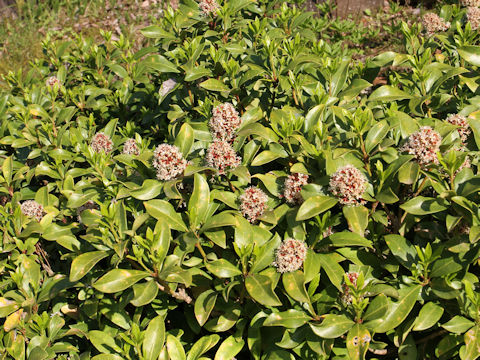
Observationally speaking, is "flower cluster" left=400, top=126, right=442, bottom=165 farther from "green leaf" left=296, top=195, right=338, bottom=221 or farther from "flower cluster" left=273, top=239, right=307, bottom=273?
"flower cluster" left=273, top=239, right=307, bottom=273

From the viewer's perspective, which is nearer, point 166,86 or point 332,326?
point 332,326

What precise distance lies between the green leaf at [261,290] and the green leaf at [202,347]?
1.46 feet

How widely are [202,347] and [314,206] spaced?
2.92 ft

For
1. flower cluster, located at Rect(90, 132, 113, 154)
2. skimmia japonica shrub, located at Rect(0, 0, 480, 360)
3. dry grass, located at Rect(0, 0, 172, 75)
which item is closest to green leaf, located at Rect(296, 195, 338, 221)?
skimmia japonica shrub, located at Rect(0, 0, 480, 360)

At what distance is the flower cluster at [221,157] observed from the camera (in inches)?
91.2

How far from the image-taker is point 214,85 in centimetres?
276

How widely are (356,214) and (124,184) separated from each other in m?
1.14

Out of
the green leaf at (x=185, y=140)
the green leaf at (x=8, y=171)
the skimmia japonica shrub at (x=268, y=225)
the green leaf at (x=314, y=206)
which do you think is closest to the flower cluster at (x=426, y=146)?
the skimmia japonica shrub at (x=268, y=225)

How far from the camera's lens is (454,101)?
9.37ft

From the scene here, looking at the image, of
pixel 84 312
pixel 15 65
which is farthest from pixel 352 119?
pixel 15 65

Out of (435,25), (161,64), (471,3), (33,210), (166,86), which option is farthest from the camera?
(471,3)

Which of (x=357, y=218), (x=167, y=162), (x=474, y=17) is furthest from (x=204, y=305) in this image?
(x=474, y=17)

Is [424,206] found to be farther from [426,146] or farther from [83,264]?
[83,264]

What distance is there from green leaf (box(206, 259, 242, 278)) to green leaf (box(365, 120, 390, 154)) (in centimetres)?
86
